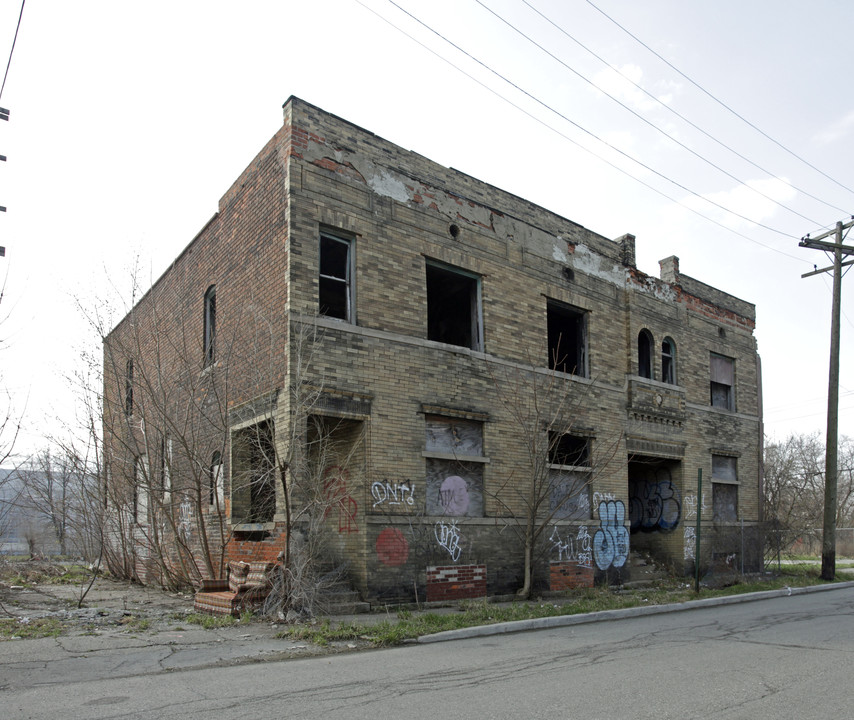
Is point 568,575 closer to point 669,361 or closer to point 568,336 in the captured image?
point 568,336

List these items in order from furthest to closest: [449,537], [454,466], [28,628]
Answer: [454,466] → [449,537] → [28,628]

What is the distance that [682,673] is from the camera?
7.02 metres

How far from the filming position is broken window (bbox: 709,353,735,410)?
21.6 metres

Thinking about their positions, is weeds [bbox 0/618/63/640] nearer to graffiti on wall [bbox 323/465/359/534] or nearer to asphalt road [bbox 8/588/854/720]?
asphalt road [bbox 8/588/854/720]

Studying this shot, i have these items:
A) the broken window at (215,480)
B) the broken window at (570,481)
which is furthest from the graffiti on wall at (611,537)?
the broken window at (215,480)

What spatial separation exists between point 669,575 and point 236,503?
11.3 m

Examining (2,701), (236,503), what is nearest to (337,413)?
(236,503)

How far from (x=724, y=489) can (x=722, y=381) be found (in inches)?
124

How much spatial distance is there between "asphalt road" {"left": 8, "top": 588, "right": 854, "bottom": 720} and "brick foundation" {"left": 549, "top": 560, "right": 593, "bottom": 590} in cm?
563

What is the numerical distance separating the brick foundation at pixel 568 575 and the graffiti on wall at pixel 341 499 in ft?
16.0

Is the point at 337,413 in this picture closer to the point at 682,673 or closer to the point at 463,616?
the point at 463,616

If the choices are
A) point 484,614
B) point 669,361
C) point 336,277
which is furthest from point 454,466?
point 669,361

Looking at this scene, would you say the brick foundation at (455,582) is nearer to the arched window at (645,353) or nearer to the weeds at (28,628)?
the weeds at (28,628)

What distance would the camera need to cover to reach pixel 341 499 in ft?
40.5
